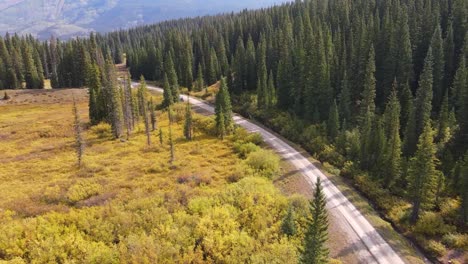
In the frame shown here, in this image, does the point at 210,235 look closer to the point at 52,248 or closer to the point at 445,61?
the point at 52,248

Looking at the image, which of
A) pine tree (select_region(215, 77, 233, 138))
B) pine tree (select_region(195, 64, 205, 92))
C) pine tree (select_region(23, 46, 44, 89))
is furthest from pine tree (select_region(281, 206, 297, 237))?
pine tree (select_region(23, 46, 44, 89))

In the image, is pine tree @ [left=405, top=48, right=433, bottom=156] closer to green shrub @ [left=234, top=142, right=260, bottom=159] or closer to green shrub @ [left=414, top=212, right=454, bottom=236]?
green shrub @ [left=414, top=212, right=454, bottom=236]

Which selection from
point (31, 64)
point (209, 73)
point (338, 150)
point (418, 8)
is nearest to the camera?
point (338, 150)

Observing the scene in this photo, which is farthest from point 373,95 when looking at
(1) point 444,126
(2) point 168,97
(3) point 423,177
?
(2) point 168,97

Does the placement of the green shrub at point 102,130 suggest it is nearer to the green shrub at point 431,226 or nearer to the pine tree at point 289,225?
the pine tree at point 289,225

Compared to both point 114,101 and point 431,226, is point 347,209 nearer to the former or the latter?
point 431,226

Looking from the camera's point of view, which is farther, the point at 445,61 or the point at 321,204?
the point at 445,61

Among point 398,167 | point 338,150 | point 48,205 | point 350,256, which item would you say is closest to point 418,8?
point 338,150
